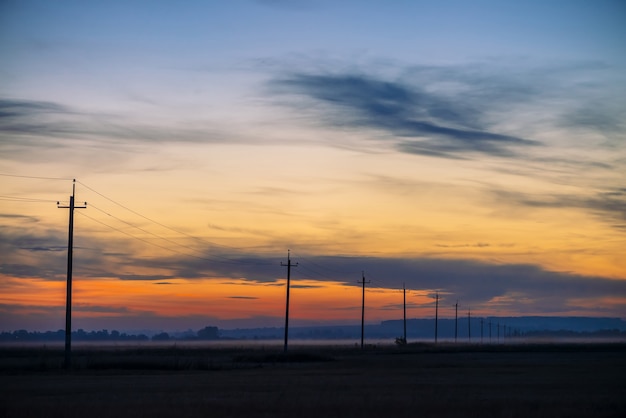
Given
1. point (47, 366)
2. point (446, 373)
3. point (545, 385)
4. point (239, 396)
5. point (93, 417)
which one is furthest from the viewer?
point (47, 366)

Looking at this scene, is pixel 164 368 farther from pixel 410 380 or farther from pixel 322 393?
pixel 322 393

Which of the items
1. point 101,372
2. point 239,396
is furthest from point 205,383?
point 101,372

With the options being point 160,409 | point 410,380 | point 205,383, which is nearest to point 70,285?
point 205,383

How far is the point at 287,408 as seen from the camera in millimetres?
34312

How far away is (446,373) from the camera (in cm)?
6066

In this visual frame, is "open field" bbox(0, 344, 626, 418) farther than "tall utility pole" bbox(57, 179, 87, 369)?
No

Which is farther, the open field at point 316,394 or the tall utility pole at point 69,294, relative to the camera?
the tall utility pole at point 69,294

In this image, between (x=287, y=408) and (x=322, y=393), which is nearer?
(x=287, y=408)

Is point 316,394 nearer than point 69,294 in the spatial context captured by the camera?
Yes

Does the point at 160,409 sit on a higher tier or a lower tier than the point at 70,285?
lower

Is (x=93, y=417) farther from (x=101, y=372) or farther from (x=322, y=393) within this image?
(x=101, y=372)

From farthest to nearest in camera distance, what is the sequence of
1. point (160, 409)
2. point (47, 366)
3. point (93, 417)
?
point (47, 366) < point (160, 409) < point (93, 417)

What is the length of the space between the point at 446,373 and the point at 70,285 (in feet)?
91.6

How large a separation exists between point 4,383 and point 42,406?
18.0 metres
